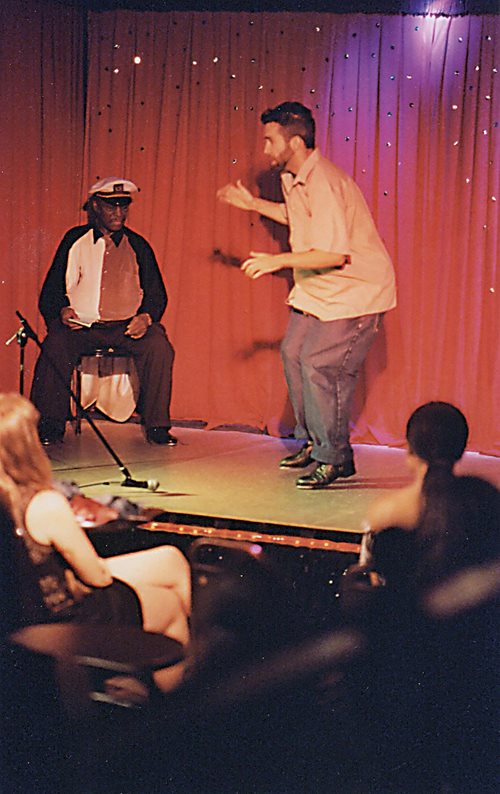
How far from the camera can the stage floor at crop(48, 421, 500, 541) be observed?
3146 millimetres

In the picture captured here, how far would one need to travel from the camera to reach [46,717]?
2549 mm

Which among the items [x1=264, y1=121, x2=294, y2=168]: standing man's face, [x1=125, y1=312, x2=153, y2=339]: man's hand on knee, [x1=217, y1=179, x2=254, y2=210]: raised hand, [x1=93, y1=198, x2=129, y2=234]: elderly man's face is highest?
[x1=264, y1=121, x2=294, y2=168]: standing man's face

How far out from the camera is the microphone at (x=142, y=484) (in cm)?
343

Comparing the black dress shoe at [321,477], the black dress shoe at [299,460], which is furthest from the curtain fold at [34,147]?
the black dress shoe at [321,477]

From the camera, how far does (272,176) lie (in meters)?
4.77

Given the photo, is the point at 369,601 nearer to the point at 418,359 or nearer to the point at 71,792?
the point at 71,792

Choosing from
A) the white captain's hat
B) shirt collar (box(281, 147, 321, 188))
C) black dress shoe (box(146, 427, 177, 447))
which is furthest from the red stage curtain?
shirt collar (box(281, 147, 321, 188))

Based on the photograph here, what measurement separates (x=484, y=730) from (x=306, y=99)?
10.1ft

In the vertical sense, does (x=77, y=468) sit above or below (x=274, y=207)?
below

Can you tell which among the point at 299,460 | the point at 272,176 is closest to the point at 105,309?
the point at 272,176

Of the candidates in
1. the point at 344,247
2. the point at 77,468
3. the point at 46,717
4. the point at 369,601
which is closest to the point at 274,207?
Result: the point at 344,247

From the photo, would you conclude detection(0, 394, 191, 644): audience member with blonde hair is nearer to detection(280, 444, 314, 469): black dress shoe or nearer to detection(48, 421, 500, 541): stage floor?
detection(48, 421, 500, 541): stage floor

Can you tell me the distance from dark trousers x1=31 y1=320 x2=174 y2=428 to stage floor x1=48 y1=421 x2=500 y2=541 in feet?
0.48

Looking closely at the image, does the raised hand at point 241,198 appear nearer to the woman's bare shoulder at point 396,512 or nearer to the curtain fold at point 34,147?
the curtain fold at point 34,147
